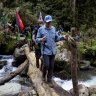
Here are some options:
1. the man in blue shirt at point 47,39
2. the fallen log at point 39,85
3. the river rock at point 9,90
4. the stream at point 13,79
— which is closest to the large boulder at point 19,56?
the stream at point 13,79

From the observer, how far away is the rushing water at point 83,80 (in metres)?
14.7

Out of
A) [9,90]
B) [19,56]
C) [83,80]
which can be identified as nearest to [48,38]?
[9,90]

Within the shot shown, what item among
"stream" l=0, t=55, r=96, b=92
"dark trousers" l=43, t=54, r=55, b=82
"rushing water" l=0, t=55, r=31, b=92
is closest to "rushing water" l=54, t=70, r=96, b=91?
"stream" l=0, t=55, r=96, b=92

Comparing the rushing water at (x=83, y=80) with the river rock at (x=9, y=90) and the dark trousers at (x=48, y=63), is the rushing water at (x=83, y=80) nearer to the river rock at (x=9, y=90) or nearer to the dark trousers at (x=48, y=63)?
the river rock at (x=9, y=90)

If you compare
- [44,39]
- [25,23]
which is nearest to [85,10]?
[25,23]

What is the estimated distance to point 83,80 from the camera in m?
15.5

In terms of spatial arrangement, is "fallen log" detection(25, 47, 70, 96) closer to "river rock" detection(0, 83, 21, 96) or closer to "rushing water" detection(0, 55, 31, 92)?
"river rock" detection(0, 83, 21, 96)

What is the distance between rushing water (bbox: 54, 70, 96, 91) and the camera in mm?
14742

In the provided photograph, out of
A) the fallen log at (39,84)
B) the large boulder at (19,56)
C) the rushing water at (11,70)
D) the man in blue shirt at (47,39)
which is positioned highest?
the man in blue shirt at (47,39)

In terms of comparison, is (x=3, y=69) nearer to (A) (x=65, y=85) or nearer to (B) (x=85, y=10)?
(A) (x=65, y=85)

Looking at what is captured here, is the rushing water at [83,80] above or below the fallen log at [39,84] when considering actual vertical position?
below

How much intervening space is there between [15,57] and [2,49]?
8.24 ft

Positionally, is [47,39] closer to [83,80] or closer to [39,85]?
[39,85]

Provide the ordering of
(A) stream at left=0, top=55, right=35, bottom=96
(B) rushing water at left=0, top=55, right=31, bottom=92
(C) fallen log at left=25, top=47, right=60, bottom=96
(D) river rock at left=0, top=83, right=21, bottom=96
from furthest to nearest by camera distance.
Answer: (B) rushing water at left=0, top=55, right=31, bottom=92 → (A) stream at left=0, top=55, right=35, bottom=96 → (D) river rock at left=0, top=83, right=21, bottom=96 → (C) fallen log at left=25, top=47, right=60, bottom=96
